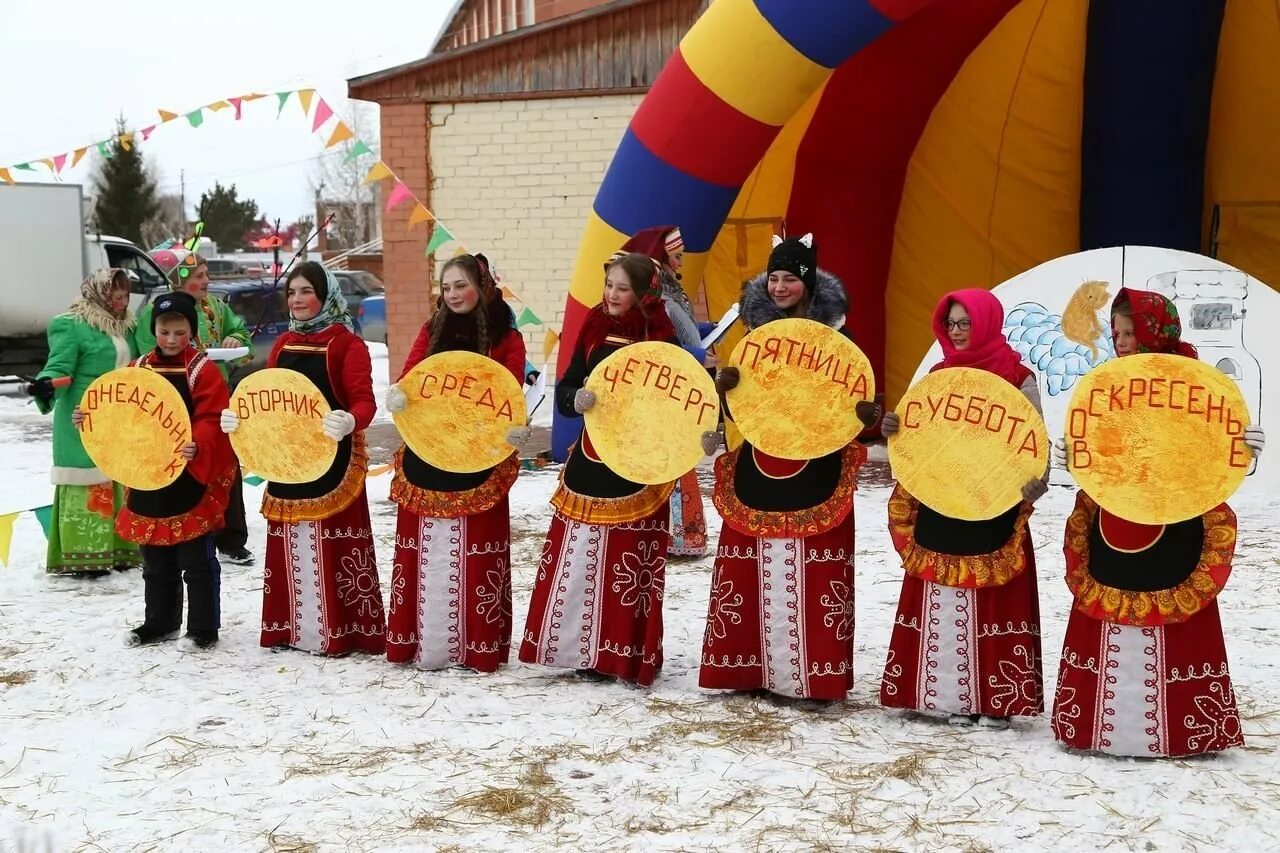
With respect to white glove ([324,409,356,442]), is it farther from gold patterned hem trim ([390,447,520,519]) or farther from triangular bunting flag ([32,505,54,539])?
triangular bunting flag ([32,505,54,539])

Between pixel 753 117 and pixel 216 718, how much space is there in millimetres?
4487

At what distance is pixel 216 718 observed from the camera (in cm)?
384

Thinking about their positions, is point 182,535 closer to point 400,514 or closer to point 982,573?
point 400,514

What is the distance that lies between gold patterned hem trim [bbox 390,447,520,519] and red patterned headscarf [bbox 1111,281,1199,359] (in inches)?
76.7

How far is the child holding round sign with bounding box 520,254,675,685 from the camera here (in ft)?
13.1

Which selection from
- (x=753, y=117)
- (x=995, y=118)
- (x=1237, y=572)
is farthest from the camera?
(x=995, y=118)

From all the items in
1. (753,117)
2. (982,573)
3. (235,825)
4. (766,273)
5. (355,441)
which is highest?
(753,117)

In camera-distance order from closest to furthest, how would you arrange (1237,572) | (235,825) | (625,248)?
(235,825) < (625,248) < (1237,572)

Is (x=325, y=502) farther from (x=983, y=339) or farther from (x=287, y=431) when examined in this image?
(x=983, y=339)

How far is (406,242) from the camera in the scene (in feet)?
39.8

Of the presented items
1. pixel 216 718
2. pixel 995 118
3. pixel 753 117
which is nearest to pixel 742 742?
pixel 216 718

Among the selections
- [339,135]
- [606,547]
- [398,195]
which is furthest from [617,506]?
[398,195]

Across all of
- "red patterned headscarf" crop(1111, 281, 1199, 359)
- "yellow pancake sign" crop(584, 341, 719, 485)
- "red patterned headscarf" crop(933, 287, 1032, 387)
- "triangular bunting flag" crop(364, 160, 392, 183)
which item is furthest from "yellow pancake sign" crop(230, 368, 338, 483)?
"triangular bunting flag" crop(364, 160, 392, 183)

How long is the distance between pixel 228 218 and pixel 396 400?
4556 cm
